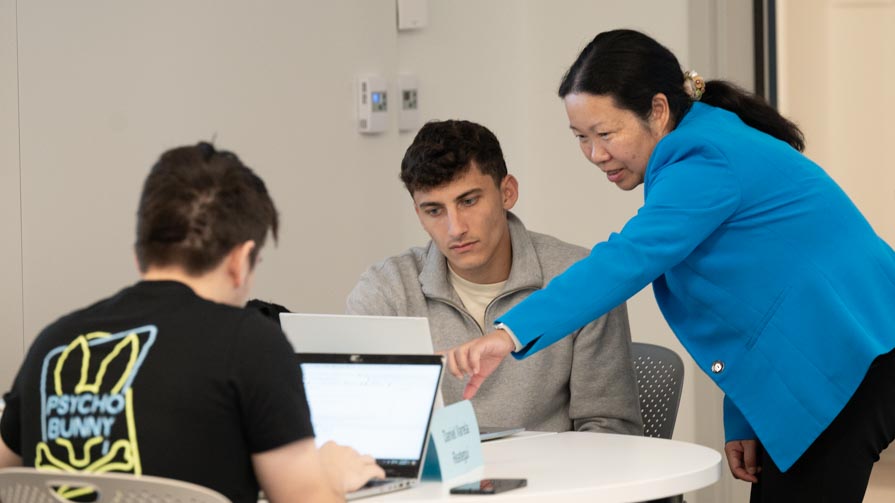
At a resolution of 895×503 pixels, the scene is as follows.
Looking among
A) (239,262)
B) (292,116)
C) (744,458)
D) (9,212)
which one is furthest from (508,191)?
(292,116)

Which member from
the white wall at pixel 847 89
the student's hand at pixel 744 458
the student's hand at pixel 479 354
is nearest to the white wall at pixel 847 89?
the white wall at pixel 847 89

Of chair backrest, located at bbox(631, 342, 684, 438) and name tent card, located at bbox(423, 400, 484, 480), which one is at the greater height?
name tent card, located at bbox(423, 400, 484, 480)

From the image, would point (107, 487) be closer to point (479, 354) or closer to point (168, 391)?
point (168, 391)

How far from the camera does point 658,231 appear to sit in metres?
2.18

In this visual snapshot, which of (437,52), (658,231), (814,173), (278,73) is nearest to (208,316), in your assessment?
(658,231)

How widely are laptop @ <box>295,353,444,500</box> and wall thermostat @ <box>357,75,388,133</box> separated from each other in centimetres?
270

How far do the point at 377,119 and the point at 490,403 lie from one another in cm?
219

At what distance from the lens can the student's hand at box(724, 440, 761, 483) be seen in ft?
8.21

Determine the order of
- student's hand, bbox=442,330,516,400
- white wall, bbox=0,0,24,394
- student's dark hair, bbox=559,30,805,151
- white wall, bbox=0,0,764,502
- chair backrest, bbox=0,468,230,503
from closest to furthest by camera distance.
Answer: chair backrest, bbox=0,468,230,503, student's hand, bbox=442,330,516,400, student's dark hair, bbox=559,30,805,151, white wall, bbox=0,0,24,394, white wall, bbox=0,0,764,502

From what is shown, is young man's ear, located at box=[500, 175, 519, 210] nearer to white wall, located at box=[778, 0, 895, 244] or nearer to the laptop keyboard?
the laptop keyboard

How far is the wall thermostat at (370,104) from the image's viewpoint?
4691 millimetres

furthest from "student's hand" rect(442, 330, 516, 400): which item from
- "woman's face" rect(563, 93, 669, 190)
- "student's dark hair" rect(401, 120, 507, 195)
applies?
"student's dark hair" rect(401, 120, 507, 195)

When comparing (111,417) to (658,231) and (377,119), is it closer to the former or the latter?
(658,231)

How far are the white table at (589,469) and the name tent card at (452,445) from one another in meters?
0.02
